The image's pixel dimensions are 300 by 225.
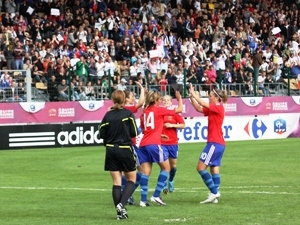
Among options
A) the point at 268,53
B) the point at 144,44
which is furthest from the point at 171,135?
the point at 268,53

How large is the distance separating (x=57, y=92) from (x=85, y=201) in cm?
1713

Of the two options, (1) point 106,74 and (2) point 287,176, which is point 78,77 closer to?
(1) point 106,74

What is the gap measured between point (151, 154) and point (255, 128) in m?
19.3

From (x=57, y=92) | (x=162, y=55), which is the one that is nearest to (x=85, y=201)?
(x=57, y=92)

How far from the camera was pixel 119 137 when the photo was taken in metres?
14.1

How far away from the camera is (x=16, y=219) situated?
14.4 meters

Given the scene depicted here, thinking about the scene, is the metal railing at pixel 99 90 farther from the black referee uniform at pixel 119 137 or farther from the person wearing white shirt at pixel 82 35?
the black referee uniform at pixel 119 137

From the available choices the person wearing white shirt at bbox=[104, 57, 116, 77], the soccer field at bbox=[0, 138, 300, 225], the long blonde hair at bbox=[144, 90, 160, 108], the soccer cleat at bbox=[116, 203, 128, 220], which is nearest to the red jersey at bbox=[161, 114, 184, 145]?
the soccer field at bbox=[0, 138, 300, 225]

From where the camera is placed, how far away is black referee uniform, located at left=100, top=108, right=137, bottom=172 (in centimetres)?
1405

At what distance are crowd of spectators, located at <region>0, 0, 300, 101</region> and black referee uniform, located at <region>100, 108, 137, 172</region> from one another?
18.6m

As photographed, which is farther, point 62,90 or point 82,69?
point 82,69

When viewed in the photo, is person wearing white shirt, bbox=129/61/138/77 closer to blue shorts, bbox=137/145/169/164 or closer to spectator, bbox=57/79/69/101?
spectator, bbox=57/79/69/101

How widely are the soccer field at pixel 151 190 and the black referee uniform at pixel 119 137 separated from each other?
89 centimetres

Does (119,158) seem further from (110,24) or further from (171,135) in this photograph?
(110,24)
